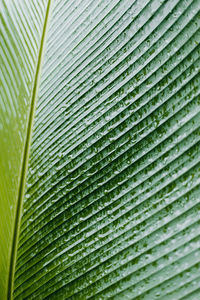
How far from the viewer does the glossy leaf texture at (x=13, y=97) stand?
2.33ft

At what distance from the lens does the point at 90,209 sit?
66 centimetres

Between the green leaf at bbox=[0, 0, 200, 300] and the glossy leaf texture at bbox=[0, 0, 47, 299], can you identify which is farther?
the glossy leaf texture at bbox=[0, 0, 47, 299]

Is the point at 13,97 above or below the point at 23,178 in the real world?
above

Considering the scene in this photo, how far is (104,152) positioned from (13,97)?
8.2 inches

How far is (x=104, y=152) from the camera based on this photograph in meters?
0.65

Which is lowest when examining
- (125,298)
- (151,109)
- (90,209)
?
(125,298)

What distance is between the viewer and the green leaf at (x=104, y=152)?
55 cm

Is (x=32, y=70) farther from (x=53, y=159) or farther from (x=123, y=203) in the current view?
(x=123, y=203)

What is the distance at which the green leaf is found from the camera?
0.55 metres

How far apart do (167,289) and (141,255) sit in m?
0.06

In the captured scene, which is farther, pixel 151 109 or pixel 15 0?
pixel 15 0

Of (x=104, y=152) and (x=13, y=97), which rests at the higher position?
(x=13, y=97)

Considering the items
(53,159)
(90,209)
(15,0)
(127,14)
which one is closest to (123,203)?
(90,209)

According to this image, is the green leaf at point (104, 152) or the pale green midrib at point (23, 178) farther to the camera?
the pale green midrib at point (23, 178)
